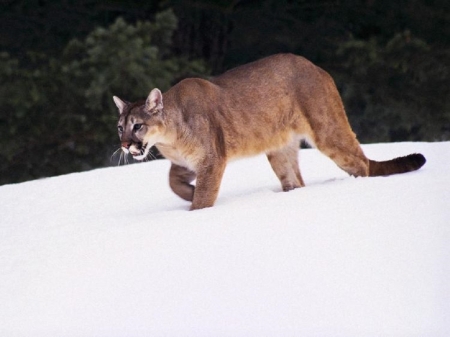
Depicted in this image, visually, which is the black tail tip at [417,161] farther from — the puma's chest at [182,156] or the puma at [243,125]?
the puma's chest at [182,156]

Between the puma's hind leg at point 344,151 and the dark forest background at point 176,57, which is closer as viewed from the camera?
the puma's hind leg at point 344,151

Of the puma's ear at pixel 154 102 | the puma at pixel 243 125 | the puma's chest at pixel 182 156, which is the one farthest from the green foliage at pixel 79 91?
the puma's ear at pixel 154 102

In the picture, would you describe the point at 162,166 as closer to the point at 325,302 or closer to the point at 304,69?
the point at 304,69

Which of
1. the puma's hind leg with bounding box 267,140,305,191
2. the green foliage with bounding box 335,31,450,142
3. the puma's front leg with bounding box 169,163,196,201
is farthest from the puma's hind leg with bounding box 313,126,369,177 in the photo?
the green foliage with bounding box 335,31,450,142

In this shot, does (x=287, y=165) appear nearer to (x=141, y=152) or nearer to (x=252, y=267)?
(x=141, y=152)

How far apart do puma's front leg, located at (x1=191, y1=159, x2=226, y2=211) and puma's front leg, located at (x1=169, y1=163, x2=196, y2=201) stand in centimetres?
55

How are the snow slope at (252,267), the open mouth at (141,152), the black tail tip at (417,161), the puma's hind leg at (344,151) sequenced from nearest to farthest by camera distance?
the snow slope at (252,267)
the open mouth at (141,152)
the puma's hind leg at (344,151)
the black tail tip at (417,161)

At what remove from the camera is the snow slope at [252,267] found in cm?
486

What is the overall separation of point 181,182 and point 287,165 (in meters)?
0.81

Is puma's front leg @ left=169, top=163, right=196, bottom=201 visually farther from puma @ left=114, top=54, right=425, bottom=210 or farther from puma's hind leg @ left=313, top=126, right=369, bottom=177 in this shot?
puma's hind leg @ left=313, top=126, right=369, bottom=177

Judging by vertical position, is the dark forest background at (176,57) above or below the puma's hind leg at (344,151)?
below

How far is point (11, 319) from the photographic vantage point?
16.9 ft

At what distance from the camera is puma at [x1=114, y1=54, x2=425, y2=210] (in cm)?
708

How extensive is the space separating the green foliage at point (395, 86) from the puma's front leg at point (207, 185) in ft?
26.4
